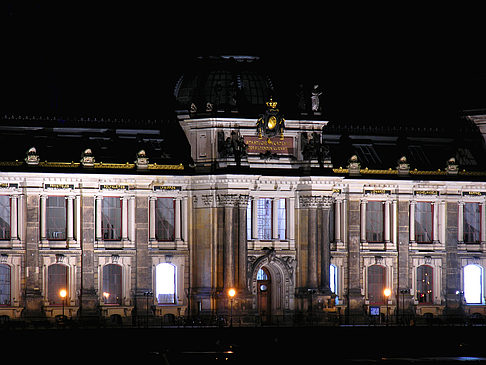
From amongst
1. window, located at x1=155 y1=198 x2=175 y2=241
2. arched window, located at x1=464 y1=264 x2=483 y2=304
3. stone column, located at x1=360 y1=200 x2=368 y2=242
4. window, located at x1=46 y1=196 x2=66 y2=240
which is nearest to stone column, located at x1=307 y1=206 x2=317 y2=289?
stone column, located at x1=360 y1=200 x2=368 y2=242

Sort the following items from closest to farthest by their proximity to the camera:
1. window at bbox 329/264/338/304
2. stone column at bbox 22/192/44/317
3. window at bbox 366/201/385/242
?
stone column at bbox 22/192/44/317, window at bbox 329/264/338/304, window at bbox 366/201/385/242

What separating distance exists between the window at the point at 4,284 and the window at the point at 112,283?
23.1 ft

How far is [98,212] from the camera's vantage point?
144375 mm

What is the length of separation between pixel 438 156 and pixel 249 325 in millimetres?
23080

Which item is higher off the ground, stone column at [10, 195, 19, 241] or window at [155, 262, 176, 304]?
stone column at [10, 195, 19, 241]

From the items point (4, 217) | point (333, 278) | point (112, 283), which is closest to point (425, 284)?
point (333, 278)

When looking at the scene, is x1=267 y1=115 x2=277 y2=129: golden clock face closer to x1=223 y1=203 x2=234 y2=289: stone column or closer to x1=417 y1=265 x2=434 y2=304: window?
x1=223 y1=203 x2=234 y2=289: stone column

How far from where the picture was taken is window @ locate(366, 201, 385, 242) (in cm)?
15162

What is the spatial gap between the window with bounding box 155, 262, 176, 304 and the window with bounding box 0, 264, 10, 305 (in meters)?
11.0

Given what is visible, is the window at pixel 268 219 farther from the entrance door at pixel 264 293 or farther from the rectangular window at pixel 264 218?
the entrance door at pixel 264 293

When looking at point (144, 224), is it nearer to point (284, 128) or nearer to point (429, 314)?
point (284, 128)

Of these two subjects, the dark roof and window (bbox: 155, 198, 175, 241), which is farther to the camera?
window (bbox: 155, 198, 175, 241)

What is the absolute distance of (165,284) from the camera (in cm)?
14612

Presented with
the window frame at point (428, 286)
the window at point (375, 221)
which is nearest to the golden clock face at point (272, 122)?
the window at point (375, 221)
